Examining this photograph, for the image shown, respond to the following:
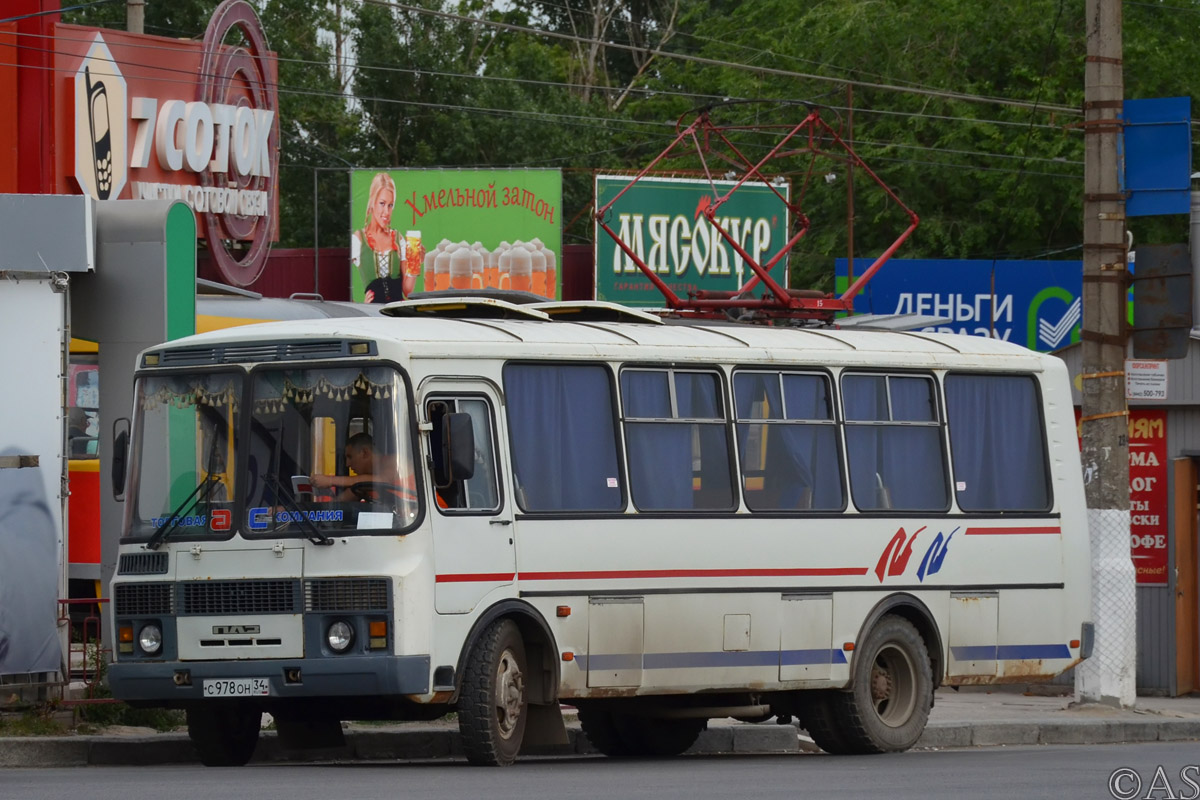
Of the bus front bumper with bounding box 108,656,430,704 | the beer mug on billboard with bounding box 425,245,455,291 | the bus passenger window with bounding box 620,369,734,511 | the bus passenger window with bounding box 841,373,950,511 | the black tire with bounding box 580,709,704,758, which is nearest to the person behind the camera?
the bus front bumper with bounding box 108,656,430,704

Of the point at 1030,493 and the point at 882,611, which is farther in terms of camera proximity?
the point at 1030,493

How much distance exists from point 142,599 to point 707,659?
3.53m

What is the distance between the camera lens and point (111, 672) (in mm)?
12531

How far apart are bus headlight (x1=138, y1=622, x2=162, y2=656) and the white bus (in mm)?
13

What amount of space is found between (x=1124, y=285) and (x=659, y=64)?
41011mm

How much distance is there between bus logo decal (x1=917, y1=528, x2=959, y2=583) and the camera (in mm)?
14820

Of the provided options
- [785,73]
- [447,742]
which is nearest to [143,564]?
[447,742]

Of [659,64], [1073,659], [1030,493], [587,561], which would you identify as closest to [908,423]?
[1030,493]

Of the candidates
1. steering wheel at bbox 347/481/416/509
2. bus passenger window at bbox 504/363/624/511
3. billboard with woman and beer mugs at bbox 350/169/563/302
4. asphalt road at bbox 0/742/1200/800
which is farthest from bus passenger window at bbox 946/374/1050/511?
billboard with woman and beer mugs at bbox 350/169/563/302

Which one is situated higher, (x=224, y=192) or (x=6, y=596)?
(x=224, y=192)

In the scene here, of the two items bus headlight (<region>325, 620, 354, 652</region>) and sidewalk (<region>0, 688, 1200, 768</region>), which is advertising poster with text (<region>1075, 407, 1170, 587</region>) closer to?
sidewalk (<region>0, 688, 1200, 768</region>)

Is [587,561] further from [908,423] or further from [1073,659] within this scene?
[1073,659]

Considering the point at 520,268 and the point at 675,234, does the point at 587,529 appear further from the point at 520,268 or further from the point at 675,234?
the point at 675,234

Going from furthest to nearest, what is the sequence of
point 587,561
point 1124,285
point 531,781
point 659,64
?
point 659,64 → point 1124,285 → point 587,561 → point 531,781
